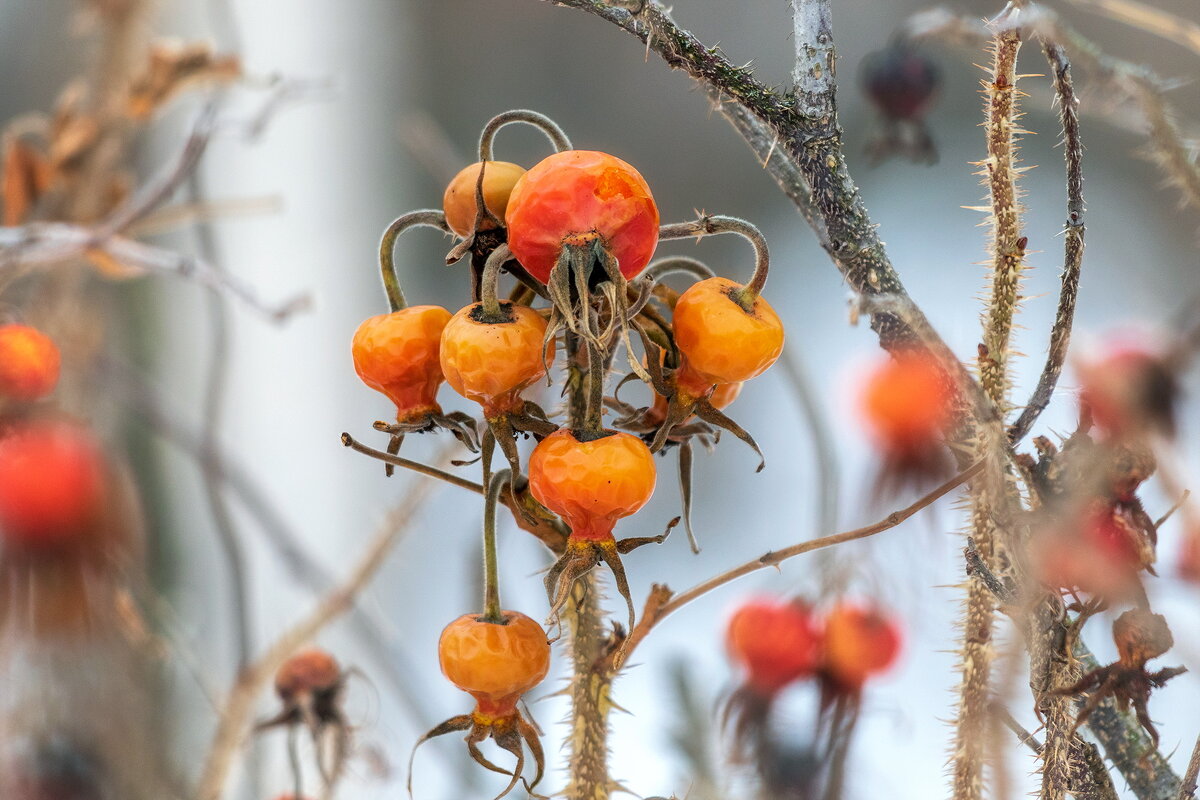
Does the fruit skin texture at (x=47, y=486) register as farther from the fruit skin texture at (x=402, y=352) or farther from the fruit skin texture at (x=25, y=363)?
the fruit skin texture at (x=402, y=352)

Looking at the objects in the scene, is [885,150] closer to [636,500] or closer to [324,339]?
[636,500]

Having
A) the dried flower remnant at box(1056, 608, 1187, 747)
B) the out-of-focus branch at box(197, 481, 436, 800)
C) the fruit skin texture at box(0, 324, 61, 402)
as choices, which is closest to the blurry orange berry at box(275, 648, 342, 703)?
the out-of-focus branch at box(197, 481, 436, 800)

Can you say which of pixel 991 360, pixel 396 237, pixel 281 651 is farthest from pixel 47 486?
pixel 991 360

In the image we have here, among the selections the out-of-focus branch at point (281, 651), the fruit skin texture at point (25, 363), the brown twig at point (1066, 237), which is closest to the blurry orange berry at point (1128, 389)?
the brown twig at point (1066, 237)

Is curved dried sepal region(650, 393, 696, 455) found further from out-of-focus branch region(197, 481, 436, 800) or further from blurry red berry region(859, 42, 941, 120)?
blurry red berry region(859, 42, 941, 120)

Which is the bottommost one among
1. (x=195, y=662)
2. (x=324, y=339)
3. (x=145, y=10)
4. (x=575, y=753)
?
(x=575, y=753)

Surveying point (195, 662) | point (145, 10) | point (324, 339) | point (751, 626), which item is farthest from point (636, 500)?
point (324, 339)

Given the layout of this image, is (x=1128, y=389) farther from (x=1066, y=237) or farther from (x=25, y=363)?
(x=25, y=363)
